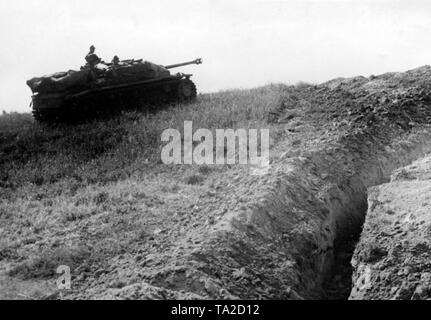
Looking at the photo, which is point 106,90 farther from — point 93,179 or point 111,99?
point 93,179

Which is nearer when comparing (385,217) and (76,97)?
(385,217)

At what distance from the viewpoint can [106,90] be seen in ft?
60.4

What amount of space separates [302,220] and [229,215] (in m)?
1.11

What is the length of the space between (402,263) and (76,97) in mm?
12296

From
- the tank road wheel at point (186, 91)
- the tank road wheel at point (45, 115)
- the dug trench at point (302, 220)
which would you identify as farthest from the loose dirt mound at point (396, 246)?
the tank road wheel at point (186, 91)

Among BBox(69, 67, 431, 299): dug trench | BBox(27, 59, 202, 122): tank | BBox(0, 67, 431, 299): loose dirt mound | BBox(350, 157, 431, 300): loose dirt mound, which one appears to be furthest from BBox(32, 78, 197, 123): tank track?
BBox(350, 157, 431, 300): loose dirt mound

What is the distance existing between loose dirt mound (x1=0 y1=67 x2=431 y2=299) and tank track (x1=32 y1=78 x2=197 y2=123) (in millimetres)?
3868

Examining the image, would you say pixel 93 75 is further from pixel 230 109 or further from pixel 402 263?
pixel 402 263

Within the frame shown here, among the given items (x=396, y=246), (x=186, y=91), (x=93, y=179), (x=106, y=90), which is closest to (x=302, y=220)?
(x=396, y=246)

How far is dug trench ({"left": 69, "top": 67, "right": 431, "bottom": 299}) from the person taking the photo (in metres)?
7.29

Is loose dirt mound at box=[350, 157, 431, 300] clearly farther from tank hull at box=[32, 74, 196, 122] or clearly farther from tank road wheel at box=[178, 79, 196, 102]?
tank road wheel at box=[178, 79, 196, 102]

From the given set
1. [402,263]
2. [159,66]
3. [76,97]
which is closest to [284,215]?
[402,263]

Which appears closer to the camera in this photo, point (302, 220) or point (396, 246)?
point (396, 246)
